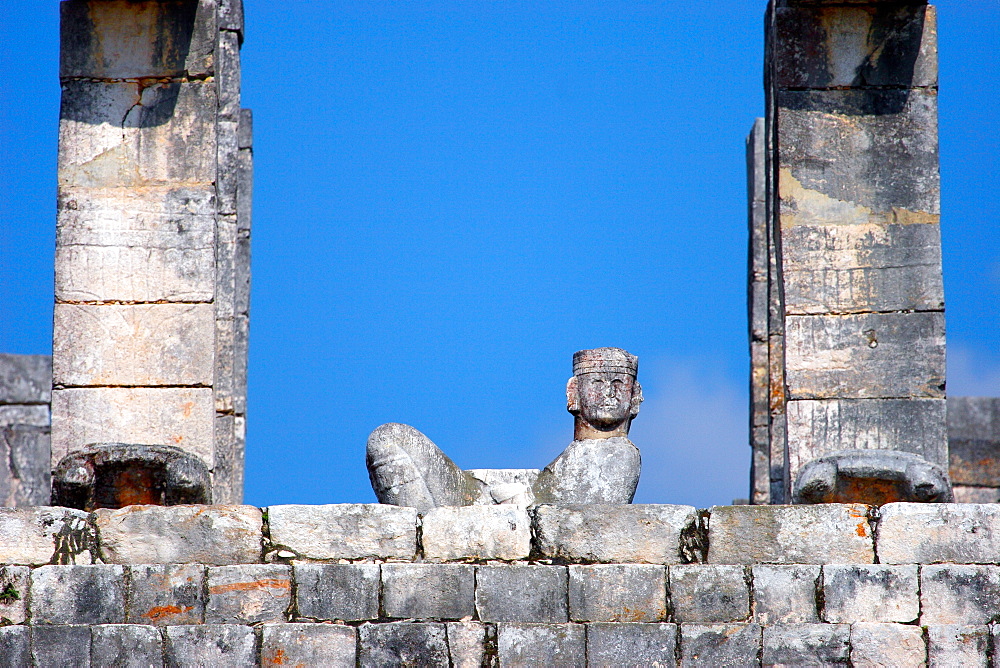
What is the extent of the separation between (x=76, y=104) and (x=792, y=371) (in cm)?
459

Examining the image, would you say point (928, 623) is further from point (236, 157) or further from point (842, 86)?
point (236, 157)

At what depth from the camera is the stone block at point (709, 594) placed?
7816 mm

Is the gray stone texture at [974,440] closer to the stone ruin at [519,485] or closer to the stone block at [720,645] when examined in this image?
the stone ruin at [519,485]

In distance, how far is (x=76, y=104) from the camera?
9836 millimetres

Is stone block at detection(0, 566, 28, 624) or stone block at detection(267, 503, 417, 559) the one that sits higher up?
stone block at detection(267, 503, 417, 559)

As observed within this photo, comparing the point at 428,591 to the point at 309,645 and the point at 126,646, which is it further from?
the point at 126,646

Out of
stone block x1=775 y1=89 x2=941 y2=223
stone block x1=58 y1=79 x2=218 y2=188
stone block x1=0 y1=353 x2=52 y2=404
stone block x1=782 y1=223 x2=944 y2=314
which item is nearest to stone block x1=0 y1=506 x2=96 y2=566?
stone block x1=58 y1=79 x2=218 y2=188

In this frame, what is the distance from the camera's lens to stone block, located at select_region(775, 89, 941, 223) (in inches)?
380

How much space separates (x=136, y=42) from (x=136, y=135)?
58cm

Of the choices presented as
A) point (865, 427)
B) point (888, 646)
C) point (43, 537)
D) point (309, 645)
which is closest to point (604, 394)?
point (865, 427)

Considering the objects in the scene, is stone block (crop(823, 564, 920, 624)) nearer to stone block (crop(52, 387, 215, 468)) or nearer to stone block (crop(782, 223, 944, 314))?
stone block (crop(782, 223, 944, 314))

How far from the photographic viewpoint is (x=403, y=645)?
7758 mm

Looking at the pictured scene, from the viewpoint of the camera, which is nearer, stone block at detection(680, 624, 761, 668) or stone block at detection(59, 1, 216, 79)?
stone block at detection(680, 624, 761, 668)

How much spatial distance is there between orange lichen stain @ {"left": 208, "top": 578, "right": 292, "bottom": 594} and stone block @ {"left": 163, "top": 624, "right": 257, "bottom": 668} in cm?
20
